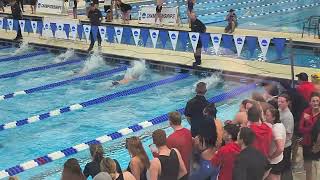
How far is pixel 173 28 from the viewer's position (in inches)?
659

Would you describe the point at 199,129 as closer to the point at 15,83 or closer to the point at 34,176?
the point at 34,176

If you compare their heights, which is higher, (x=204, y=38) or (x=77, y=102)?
(x=204, y=38)

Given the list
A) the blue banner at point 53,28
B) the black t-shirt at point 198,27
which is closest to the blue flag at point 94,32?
the blue banner at point 53,28

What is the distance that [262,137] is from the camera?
15.4 feet

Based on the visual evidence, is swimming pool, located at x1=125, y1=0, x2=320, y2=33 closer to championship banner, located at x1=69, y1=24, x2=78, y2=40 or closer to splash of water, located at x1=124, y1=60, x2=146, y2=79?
championship banner, located at x1=69, y1=24, x2=78, y2=40

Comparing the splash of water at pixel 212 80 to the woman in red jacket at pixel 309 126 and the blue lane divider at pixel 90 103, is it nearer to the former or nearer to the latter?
the blue lane divider at pixel 90 103

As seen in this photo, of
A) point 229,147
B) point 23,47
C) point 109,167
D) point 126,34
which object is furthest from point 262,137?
point 23,47

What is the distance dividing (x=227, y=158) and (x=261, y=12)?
18.7m

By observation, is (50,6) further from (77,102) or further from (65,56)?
(77,102)

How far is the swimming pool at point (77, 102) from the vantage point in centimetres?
840

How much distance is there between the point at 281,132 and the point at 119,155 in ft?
11.8

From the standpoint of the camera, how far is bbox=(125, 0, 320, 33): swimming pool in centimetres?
1892

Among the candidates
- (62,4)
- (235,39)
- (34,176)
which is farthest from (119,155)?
(62,4)

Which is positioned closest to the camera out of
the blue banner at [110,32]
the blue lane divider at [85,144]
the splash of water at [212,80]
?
the blue lane divider at [85,144]
